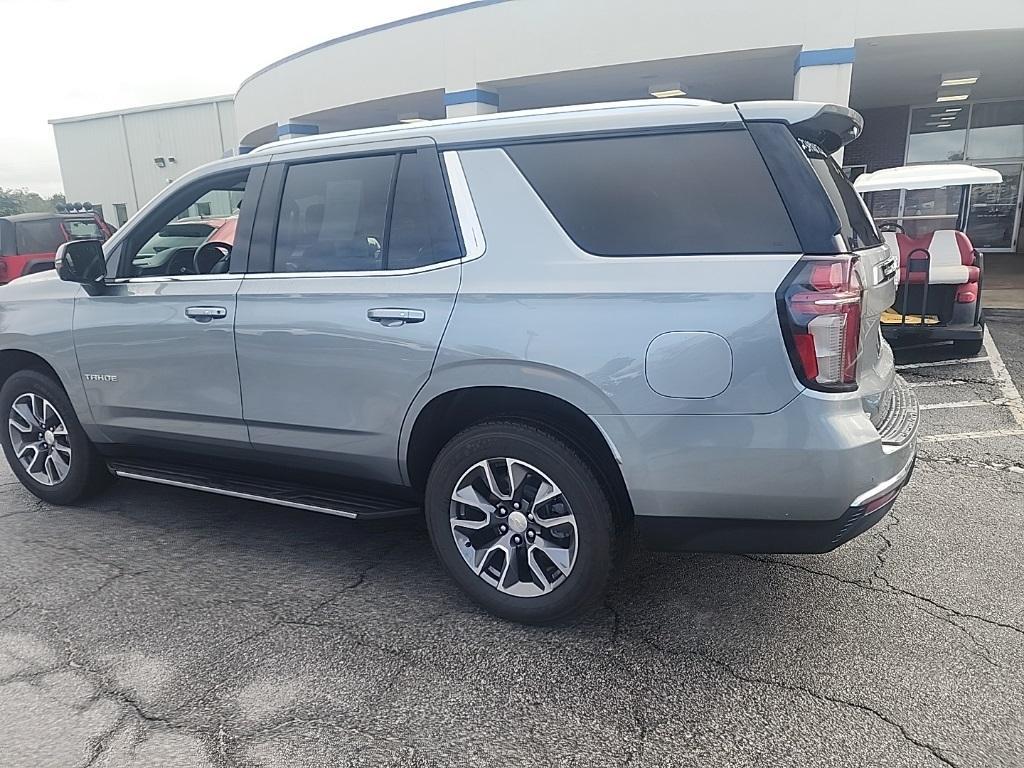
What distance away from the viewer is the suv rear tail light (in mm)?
2404

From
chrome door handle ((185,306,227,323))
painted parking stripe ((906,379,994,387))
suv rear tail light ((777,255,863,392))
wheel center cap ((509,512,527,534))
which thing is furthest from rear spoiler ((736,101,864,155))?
painted parking stripe ((906,379,994,387))

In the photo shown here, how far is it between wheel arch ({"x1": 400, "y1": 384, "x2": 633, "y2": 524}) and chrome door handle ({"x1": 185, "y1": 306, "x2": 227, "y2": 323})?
114 cm

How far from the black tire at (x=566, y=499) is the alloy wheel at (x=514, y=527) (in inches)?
1.2

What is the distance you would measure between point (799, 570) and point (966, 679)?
87 cm

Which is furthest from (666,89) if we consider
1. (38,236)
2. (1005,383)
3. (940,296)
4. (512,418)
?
(512,418)

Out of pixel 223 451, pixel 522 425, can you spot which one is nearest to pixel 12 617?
pixel 223 451

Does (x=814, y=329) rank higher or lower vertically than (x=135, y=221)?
lower

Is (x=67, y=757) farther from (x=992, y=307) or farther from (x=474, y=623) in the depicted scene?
(x=992, y=307)

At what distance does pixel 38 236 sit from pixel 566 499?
14.1 m

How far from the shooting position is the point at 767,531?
8.48 feet

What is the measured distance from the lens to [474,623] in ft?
9.99

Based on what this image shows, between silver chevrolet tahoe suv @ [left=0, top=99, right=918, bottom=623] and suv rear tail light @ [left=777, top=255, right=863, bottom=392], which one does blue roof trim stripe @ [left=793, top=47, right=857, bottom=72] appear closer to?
silver chevrolet tahoe suv @ [left=0, top=99, right=918, bottom=623]

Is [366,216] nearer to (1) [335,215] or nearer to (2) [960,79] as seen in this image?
(1) [335,215]

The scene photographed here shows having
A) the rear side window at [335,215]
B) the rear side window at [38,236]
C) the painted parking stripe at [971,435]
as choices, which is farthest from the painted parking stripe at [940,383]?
the rear side window at [38,236]
